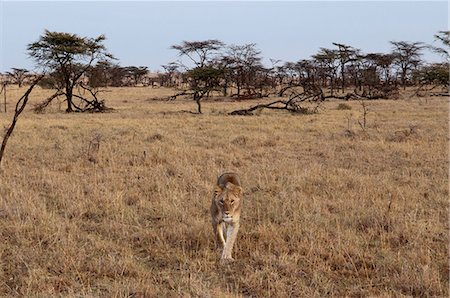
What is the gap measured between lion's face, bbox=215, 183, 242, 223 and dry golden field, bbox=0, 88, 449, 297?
0.43 meters

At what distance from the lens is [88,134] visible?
14094 mm

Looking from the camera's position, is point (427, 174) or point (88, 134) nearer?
point (427, 174)

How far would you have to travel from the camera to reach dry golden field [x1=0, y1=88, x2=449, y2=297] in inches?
147

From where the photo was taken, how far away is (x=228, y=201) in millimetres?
4113

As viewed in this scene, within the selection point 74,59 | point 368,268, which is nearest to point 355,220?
point 368,268

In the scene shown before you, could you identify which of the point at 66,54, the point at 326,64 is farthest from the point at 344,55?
the point at 66,54

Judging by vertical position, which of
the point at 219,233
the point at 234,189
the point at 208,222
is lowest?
the point at 208,222

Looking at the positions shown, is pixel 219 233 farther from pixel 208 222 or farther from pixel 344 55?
pixel 344 55

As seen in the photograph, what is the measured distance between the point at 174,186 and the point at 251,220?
6.43 feet

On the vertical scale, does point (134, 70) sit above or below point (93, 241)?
above

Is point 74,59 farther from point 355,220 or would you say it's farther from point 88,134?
point 355,220

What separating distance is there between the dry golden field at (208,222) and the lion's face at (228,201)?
43cm

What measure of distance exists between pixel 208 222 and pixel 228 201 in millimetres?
1183

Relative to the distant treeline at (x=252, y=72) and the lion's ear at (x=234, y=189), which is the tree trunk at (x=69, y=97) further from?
the lion's ear at (x=234, y=189)
